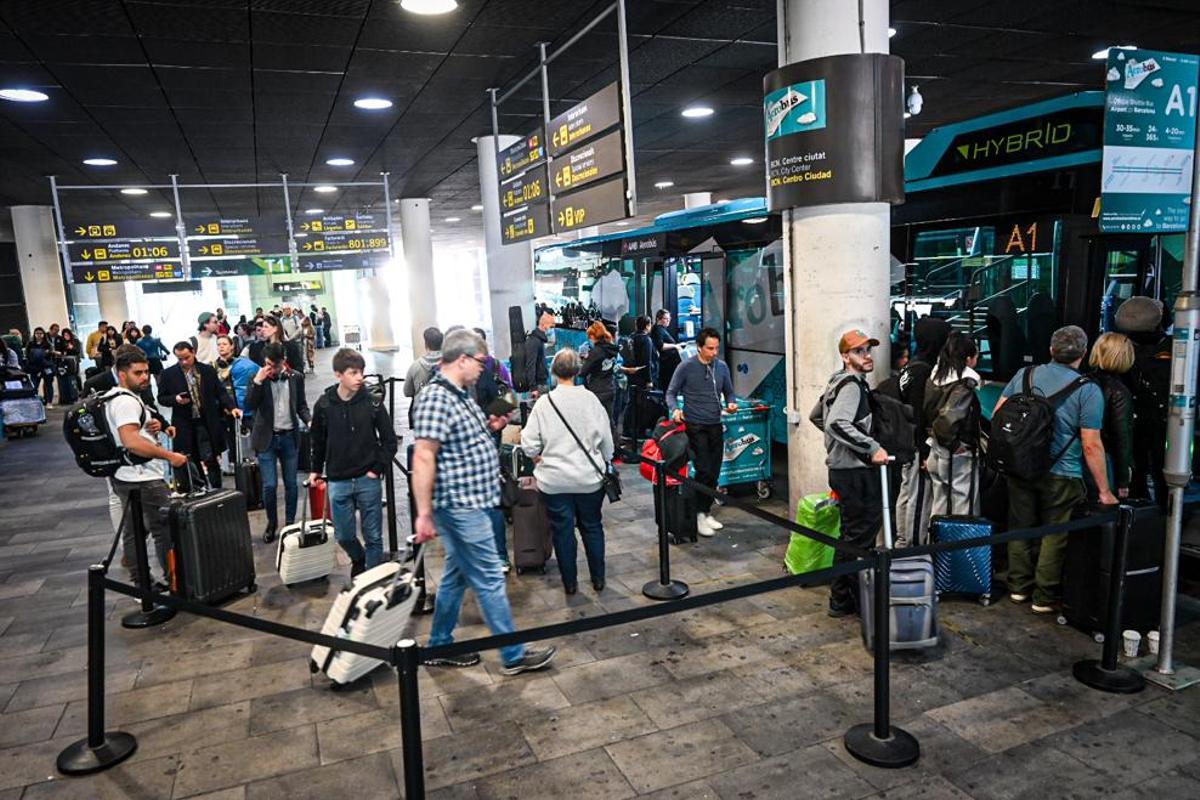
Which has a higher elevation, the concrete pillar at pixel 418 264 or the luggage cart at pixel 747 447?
the concrete pillar at pixel 418 264

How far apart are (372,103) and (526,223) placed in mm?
2575

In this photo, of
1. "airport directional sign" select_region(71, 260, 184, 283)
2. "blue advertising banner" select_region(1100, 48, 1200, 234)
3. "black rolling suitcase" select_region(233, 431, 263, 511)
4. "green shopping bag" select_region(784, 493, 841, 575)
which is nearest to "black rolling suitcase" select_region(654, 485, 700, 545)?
"green shopping bag" select_region(784, 493, 841, 575)

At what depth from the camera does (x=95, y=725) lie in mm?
4094

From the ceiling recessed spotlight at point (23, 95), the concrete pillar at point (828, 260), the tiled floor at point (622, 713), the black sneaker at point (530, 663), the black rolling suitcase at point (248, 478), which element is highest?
the ceiling recessed spotlight at point (23, 95)

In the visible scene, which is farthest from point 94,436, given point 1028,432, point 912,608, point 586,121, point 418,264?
point 418,264

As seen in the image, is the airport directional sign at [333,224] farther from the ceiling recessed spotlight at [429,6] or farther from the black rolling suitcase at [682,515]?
the black rolling suitcase at [682,515]

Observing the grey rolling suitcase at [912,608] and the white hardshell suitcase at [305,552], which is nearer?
the grey rolling suitcase at [912,608]

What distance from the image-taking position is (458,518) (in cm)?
452

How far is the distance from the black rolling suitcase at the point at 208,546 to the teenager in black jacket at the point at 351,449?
0.77 meters

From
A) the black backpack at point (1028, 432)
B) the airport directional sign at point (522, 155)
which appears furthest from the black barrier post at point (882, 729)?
the airport directional sign at point (522, 155)

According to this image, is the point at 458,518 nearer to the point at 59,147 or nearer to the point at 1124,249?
the point at 1124,249

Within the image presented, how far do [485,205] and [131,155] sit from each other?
5.58 metres

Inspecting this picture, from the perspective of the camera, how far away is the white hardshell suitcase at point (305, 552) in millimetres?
6234

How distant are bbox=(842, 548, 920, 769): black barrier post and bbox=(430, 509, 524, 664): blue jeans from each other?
1897 mm
